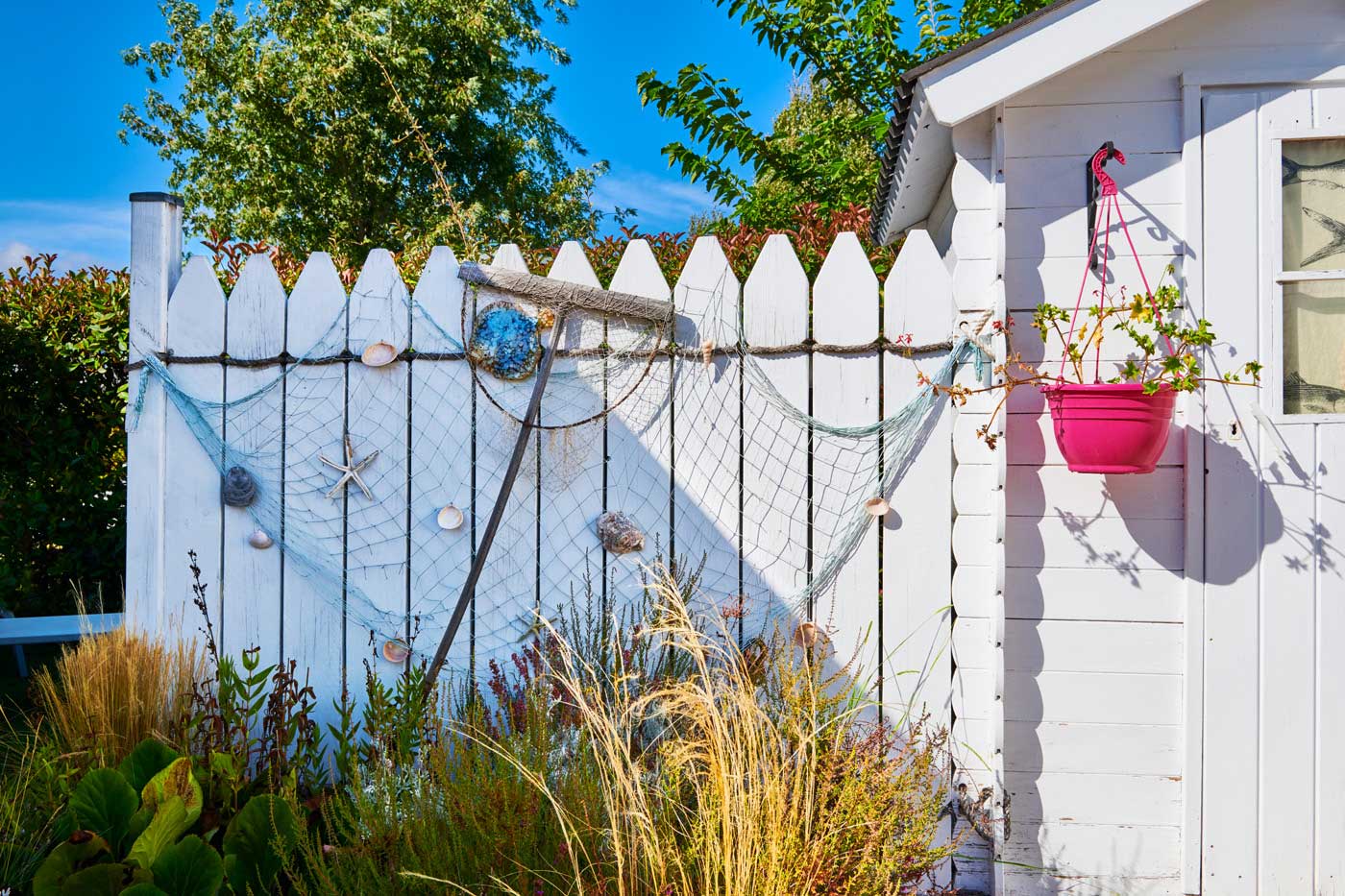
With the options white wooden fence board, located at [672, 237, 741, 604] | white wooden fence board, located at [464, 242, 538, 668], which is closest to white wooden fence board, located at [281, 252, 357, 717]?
white wooden fence board, located at [464, 242, 538, 668]

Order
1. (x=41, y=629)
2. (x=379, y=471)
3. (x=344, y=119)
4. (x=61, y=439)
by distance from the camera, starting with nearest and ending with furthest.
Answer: (x=379, y=471)
(x=41, y=629)
(x=61, y=439)
(x=344, y=119)

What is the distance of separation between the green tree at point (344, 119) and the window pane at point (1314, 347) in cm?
941

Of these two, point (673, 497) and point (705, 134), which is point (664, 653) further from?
point (705, 134)

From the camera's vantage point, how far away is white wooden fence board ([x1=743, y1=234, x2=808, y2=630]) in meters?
2.62

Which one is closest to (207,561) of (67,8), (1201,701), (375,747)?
(375,747)

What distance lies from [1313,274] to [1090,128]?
0.71 metres

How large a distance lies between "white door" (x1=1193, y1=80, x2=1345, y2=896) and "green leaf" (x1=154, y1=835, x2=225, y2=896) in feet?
8.16

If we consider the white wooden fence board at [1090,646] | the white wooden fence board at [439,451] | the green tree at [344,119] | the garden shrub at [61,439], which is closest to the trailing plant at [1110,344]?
the white wooden fence board at [1090,646]

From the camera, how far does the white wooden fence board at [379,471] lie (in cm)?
276

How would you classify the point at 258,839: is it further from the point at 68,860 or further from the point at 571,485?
the point at 571,485

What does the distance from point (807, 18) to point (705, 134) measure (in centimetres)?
124

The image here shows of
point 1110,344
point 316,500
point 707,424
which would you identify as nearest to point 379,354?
point 316,500

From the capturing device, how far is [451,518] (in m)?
2.71

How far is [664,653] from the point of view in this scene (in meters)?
2.56
